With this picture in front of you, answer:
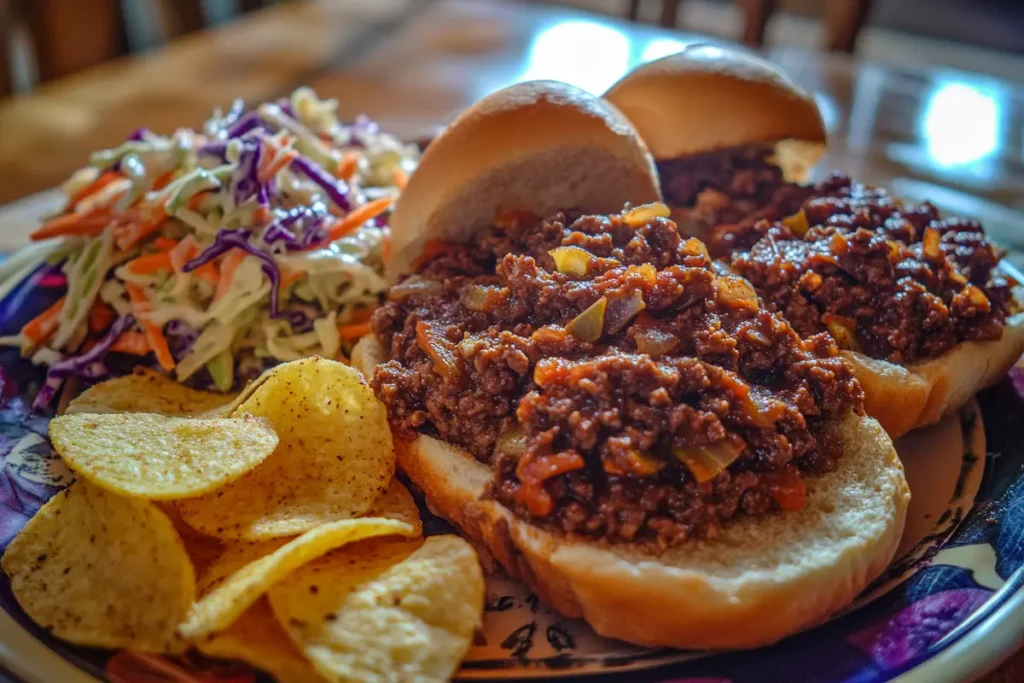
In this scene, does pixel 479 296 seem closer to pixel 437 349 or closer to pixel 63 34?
pixel 437 349

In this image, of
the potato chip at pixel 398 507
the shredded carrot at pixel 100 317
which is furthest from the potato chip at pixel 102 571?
the shredded carrot at pixel 100 317

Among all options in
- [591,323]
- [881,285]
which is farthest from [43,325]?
[881,285]

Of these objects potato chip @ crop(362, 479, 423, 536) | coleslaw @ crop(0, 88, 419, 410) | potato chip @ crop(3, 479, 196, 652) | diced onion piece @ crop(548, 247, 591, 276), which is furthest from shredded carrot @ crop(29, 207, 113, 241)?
diced onion piece @ crop(548, 247, 591, 276)

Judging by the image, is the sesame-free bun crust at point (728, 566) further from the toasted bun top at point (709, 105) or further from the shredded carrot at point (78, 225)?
the shredded carrot at point (78, 225)

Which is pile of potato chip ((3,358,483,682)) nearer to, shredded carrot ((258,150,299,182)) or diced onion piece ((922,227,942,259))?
shredded carrot ((258,150,299,182))

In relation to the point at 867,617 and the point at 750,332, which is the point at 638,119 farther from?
the point at 867,617
